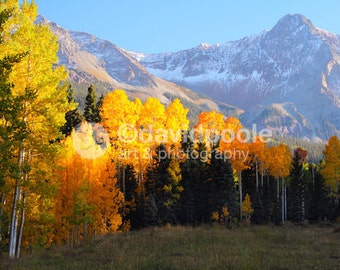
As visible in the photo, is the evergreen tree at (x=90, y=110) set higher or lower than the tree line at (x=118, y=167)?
higher

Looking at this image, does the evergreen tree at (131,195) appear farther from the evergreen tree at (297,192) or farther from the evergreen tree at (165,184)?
the evergreen tree at (297,192)

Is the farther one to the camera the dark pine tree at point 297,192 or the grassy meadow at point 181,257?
the dark pine tree at point 297,192

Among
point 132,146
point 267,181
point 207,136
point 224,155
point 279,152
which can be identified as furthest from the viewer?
point 267,181

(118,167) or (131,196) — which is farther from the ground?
(118,167)

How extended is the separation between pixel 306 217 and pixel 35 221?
55918 mm

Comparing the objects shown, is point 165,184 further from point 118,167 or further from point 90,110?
point 90,110

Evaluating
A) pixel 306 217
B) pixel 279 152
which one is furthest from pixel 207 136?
pixel 306 217

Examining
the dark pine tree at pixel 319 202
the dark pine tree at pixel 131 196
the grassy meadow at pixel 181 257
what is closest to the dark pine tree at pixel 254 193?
the dark pine tree at pixel 319 202

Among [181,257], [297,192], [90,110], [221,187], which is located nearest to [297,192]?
[297,192]

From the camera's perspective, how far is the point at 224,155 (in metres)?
50.0

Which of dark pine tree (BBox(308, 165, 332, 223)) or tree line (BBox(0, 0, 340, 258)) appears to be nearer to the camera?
tree line (BBox(0, 0, 340, 258))

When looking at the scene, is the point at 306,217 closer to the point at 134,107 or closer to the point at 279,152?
the point at 279,152

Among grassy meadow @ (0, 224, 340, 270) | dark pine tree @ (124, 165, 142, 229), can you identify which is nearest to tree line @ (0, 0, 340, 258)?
dark pine tree @ (124, 165, 142, 229)

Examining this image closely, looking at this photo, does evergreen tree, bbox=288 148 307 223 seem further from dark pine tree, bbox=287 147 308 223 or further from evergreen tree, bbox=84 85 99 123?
evergreen tree, bbox=84 85 99 123
